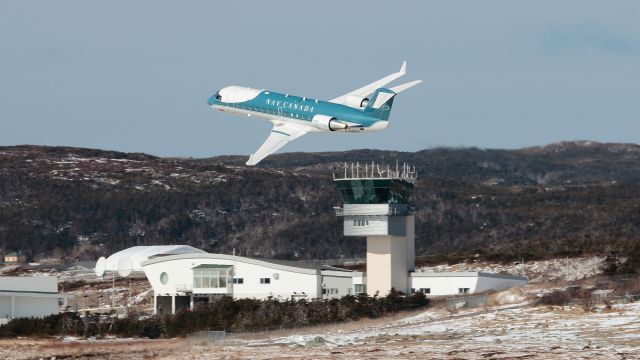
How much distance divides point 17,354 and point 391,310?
116 feet

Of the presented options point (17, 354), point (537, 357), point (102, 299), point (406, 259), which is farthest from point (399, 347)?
point (102, 299)

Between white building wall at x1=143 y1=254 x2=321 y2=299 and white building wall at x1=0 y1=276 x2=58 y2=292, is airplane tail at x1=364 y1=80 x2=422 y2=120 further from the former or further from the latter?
white building wall at x1=0 y1=276 x2=58 y2=292

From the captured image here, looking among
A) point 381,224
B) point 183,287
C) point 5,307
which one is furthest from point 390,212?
point 5,307

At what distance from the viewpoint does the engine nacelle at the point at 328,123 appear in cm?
10044

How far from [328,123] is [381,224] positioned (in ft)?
66.4

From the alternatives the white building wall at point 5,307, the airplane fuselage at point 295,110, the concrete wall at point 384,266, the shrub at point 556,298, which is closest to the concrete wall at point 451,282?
the concrete wall at point 384,266

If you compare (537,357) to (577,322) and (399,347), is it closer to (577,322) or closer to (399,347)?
(399,347)

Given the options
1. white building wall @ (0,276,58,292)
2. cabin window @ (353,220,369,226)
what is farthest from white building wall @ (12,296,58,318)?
cabin window @ (353,220,369,226)

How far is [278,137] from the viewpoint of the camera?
102438mm

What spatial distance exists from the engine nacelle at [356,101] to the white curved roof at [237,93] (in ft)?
22.0

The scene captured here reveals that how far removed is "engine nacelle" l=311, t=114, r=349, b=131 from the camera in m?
100

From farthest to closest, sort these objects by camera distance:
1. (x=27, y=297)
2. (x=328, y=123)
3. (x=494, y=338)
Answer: (x=27, y=297) → (x=328, y=123) → (x=494, y=338)

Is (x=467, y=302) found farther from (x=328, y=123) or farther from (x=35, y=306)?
(x=35, y=306)

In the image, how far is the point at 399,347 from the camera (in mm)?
71688
